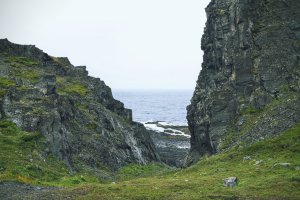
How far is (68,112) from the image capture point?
66062mm

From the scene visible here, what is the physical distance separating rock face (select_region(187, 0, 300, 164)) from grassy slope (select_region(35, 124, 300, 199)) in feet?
24.9

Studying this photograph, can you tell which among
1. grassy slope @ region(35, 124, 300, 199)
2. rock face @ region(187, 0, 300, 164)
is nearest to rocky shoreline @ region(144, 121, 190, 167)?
rock face @ region(187, 0, 300, 164)

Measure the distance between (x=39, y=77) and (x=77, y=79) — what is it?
16540mm

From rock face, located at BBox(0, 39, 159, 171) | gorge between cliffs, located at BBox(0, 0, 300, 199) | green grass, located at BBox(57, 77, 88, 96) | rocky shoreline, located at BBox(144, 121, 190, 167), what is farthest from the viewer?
rocky shoreline, located at BBox(144, 121, 190, 167)

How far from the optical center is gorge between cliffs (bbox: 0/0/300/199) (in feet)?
118

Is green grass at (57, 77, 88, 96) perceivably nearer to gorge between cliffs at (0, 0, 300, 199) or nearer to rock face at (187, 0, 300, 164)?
gorge between cliffs at (0, 0, 300, 199)

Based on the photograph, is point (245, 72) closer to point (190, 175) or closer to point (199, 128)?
point (199, 128)

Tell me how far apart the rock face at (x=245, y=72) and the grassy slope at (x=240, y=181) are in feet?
24.9

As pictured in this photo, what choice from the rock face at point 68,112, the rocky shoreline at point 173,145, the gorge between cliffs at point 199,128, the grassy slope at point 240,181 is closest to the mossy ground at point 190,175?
the grassy slope at point 240,181

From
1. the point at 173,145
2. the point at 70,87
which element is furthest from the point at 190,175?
the point at 173,145

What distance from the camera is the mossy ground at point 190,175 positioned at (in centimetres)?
3269

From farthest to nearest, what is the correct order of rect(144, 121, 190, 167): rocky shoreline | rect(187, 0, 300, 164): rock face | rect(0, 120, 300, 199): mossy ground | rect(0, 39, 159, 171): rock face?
rect(144, 121, 190, 167): rocky shoreline, rect(187, 0, 300, 164): rock face, rect(0, 39, 159, 171): rock face, rect(0, 120, 300, 199): mossy ground

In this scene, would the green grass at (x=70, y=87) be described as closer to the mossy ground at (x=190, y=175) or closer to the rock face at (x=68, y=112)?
the rock face at (x=68, y=112)

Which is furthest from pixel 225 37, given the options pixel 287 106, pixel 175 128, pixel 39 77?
pixel 175 128
